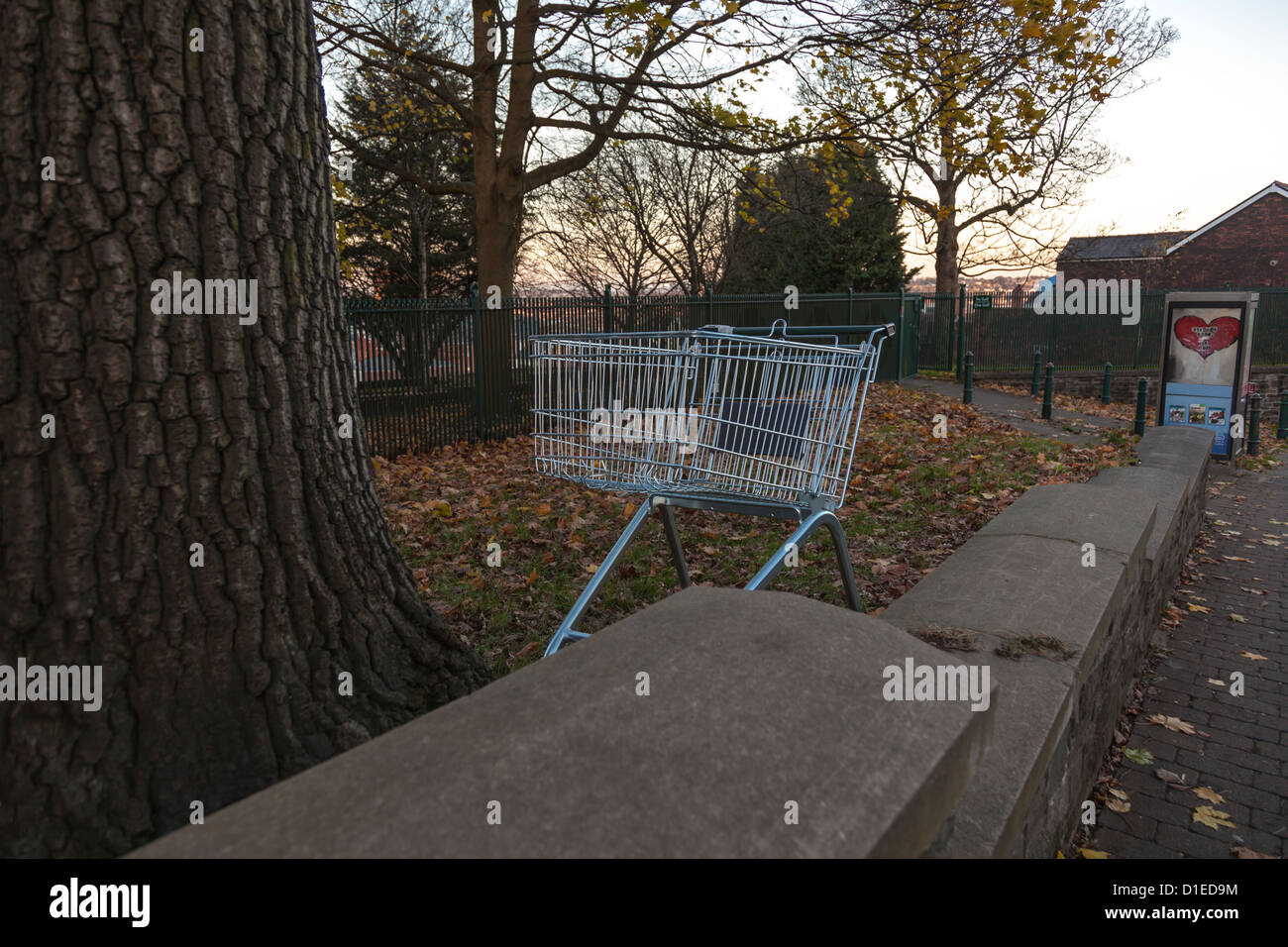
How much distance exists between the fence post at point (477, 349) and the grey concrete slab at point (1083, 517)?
27.7ft

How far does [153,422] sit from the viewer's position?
79.5 inches

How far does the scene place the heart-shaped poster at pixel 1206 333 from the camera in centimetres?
1098

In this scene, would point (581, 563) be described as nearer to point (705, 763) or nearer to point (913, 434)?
point (705, 763)

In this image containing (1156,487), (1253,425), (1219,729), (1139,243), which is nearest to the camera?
(1219,729)

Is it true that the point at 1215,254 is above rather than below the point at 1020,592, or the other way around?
above

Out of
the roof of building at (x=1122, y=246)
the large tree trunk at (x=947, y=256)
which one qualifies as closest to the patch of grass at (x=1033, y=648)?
the large tree trunk at (x=947, y=256)

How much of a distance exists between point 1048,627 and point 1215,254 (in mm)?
39839

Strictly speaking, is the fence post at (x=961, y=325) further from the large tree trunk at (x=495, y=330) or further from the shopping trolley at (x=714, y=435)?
the shopping trolley at (x=714, y=435)

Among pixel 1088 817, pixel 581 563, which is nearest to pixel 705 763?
A: pixel 1088 817

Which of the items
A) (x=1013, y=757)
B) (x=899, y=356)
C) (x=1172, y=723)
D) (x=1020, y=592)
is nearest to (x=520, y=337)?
(x=1172, y=723)

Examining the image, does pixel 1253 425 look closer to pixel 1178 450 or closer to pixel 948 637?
pixel 1178 450

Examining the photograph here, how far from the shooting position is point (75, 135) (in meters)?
1.91

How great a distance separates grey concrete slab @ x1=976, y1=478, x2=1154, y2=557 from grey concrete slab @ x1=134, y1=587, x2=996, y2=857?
2.48 metres

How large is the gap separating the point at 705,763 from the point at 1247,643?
203 inches
